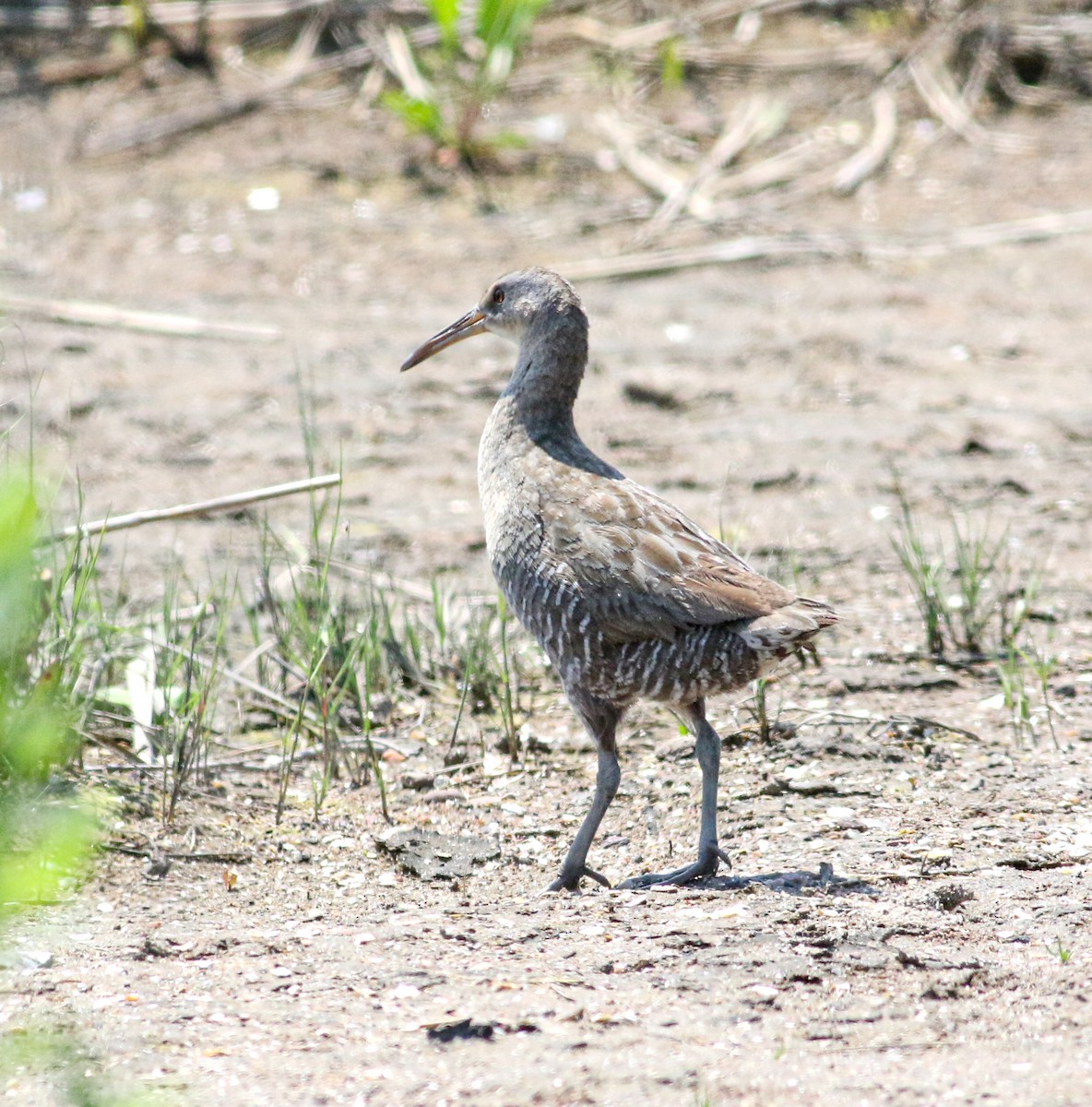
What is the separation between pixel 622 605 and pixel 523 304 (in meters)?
1.22

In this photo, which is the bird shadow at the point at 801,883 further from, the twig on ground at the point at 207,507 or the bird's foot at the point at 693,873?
the twig on ground at the point at 207,507

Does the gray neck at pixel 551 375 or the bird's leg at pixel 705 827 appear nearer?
the bird's leg at pixel 705 827

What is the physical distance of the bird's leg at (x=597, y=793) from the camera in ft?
12.5

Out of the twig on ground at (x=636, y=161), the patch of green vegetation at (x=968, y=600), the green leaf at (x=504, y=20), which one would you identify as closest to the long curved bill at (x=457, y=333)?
the patch of green vegetation at (x=968, y=600)

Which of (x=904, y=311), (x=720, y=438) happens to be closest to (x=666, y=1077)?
(x=720, y=438)

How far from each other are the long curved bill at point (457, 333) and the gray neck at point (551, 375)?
0.86 feet

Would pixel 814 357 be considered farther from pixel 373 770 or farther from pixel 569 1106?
pixel 569 1106

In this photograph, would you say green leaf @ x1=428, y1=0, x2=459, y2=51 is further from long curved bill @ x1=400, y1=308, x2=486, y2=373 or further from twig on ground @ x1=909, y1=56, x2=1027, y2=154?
long curved bill @ x1=400, y1=308, x2=486, y2=373

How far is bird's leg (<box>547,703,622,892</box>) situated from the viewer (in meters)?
3.82

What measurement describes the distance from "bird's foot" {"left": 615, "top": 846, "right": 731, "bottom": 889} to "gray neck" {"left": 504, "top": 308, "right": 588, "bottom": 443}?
126 cm

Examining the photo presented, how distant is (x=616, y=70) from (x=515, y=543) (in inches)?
293

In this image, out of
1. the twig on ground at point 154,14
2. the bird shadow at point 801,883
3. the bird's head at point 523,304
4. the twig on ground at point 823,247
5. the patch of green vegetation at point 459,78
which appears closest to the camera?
the bird shadow at point 801,883

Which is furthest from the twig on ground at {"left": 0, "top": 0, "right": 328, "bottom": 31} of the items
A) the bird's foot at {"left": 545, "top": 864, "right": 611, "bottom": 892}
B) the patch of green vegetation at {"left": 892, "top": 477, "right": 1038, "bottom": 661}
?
the bird's foot at {"left": 545, "top": 864, "right": 611, "bottom": 892}

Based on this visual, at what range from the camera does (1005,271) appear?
8.95 metres
